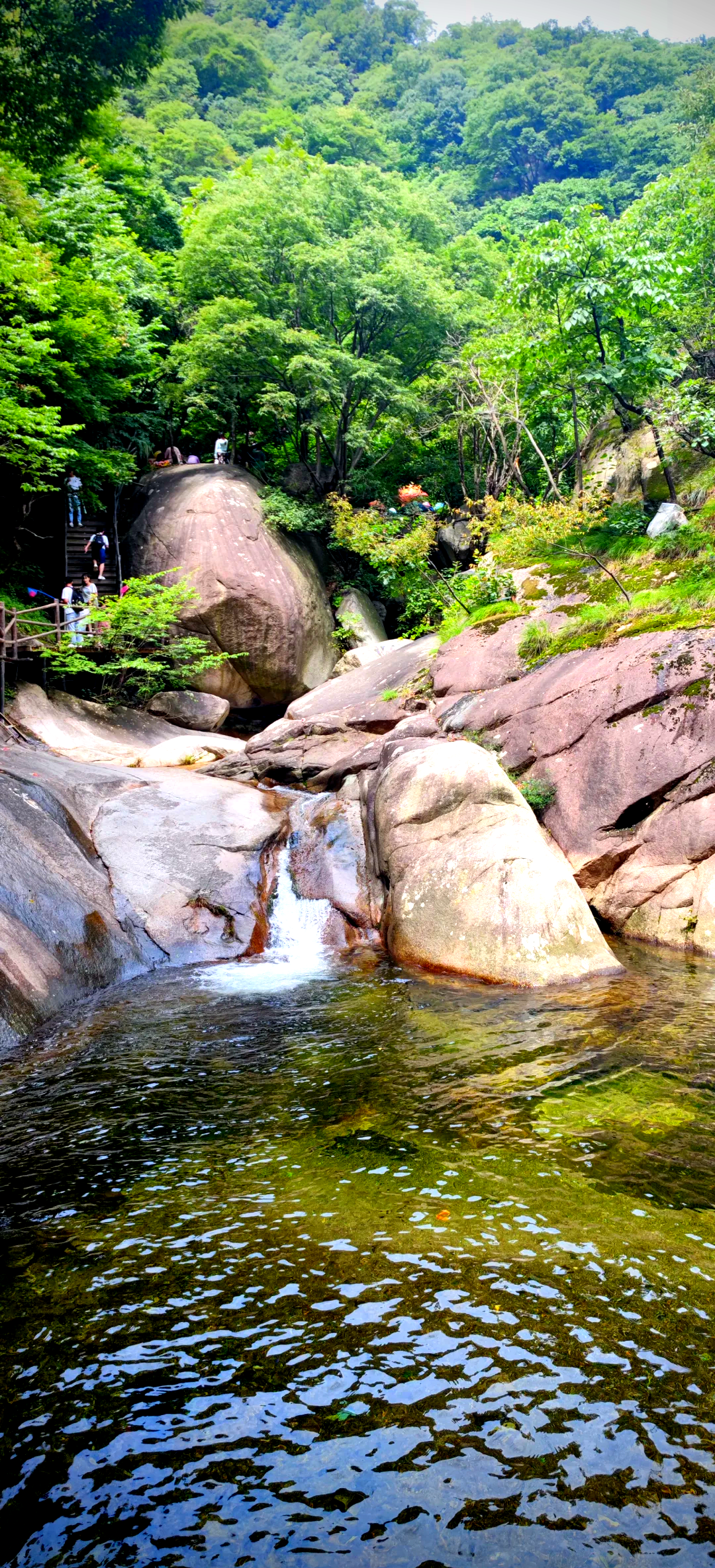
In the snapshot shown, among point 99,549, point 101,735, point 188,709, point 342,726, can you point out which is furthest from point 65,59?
point 99,549

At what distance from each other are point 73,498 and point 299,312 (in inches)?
319

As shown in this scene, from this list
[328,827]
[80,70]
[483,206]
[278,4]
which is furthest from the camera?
[278,4]

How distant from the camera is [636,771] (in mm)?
11016

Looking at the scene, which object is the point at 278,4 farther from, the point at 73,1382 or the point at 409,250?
the point at 73,1382

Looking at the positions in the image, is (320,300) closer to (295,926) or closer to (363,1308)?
(295,926)

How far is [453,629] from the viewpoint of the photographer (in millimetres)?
16203

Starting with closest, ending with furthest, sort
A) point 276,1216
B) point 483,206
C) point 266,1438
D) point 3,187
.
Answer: point 266,1438 → point 276,1216 → point 3,187 → point 483,206

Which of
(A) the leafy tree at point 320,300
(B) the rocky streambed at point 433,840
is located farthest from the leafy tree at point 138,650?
(A) the leafy tree at point 320,300

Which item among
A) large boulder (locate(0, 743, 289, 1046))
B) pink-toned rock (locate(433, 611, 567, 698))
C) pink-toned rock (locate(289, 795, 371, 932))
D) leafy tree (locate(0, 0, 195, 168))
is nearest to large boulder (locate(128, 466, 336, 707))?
pink-toned rock (locate(433, 611, 567, 698))

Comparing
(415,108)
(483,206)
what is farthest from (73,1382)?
(415,108)

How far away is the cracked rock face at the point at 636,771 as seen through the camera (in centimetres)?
1009

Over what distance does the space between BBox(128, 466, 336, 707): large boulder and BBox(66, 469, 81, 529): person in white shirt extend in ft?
4.78

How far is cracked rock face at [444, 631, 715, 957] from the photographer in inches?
397

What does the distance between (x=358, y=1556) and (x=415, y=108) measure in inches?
2949
